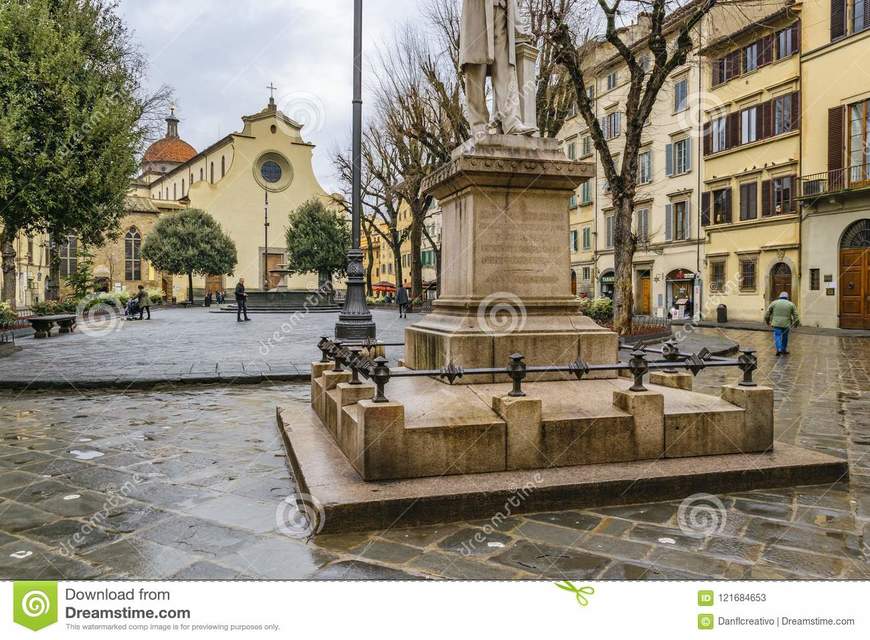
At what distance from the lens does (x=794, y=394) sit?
9164mm

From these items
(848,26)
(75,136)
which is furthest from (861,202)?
(75,136)

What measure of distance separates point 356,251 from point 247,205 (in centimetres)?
4986

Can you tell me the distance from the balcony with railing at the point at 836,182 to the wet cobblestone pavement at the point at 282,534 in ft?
77.8

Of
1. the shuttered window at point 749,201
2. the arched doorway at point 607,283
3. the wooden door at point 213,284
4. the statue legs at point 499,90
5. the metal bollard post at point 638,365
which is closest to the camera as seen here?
the metal bollard post at point 638,365

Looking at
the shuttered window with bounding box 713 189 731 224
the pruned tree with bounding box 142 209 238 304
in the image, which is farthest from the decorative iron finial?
the pruned tree with bounding box 142 209 238 304

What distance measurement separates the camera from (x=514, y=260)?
6.08m

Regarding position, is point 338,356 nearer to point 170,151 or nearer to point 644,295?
point 644,295

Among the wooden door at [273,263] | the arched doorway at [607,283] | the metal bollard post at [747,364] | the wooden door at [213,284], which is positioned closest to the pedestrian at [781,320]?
the metal bollard post at [747,364]

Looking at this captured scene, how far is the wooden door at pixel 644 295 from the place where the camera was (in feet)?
129
